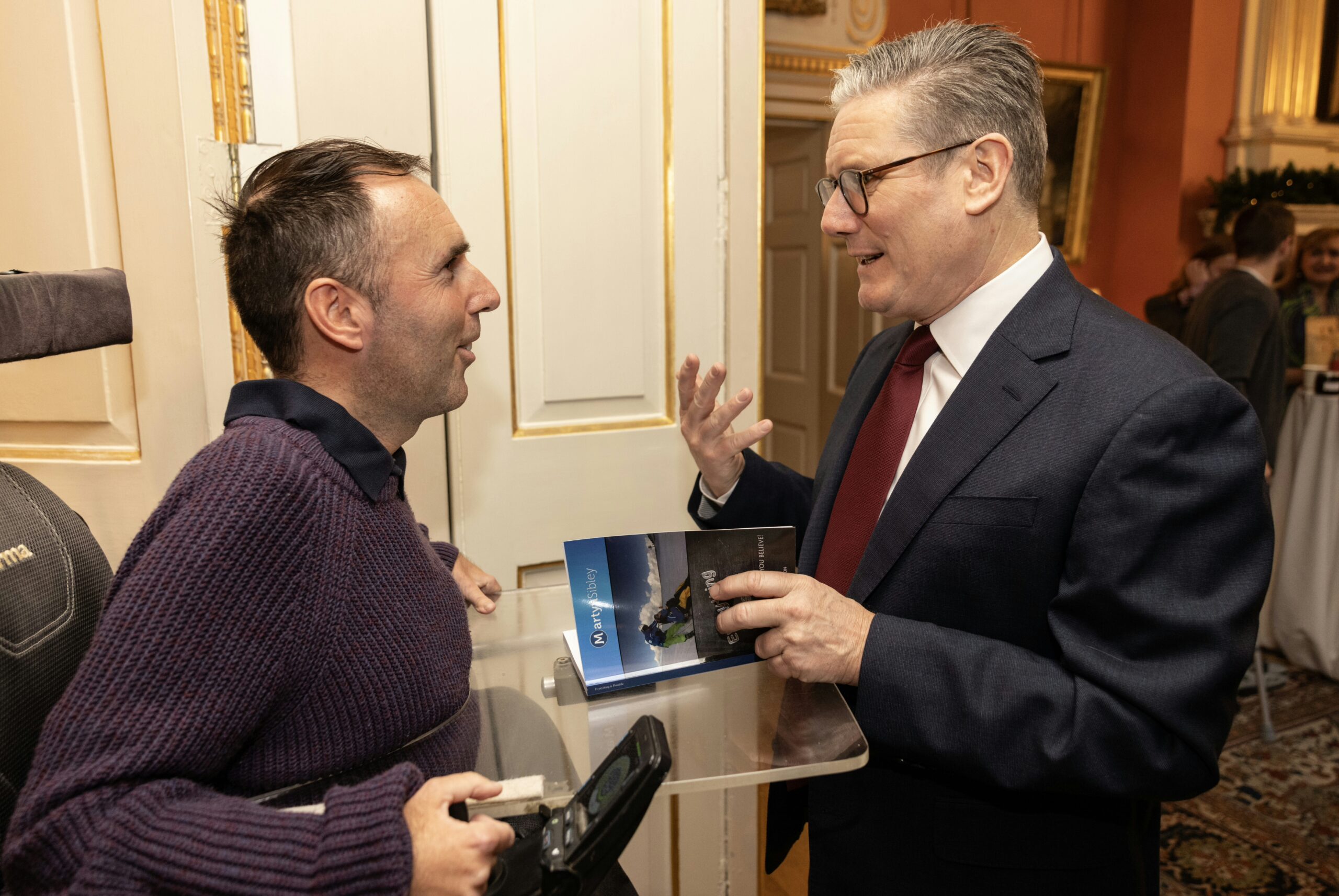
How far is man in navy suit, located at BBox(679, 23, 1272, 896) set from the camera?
0.99 meters

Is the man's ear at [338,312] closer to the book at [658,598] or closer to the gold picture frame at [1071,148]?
the book at [658,598]

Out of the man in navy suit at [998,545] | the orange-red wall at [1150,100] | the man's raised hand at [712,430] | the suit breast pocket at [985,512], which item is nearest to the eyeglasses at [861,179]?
the man in navy suit at [998,545]

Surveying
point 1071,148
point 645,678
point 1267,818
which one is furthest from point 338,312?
point 1071,148

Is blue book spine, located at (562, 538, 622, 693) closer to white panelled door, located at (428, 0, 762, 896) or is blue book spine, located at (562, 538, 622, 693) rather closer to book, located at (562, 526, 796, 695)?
book, located at (562, 526, 796, 695)

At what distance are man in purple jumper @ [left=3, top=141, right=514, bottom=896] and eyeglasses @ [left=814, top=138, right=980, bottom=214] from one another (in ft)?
1.82

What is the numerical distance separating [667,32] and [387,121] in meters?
0.66

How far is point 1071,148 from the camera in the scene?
192 inches

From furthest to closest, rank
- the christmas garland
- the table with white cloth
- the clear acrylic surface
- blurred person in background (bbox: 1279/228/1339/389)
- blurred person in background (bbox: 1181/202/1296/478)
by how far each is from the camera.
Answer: the christmas garland
blurred person in background (bbox: 1279/228/1339/389)
the table with white cloth
blurred person in background (bbox: 1181/202/1296/478)
the clear acrylic surface

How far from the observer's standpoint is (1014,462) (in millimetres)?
1089

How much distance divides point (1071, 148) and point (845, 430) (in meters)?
4.28

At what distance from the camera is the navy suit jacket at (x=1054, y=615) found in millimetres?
986

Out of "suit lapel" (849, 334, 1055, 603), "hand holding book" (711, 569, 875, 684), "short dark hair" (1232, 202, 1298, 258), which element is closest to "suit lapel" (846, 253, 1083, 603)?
"suit lapel" (849, 334, 1055, 603)

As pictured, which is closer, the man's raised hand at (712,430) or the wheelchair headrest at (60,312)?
the wheelchair headrest at (60,312)

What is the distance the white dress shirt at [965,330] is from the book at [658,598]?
1.00ft
